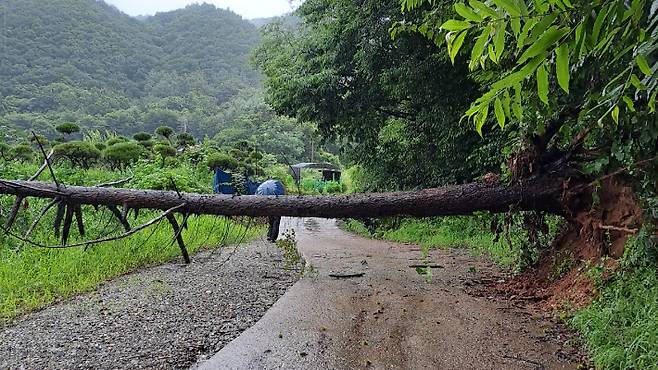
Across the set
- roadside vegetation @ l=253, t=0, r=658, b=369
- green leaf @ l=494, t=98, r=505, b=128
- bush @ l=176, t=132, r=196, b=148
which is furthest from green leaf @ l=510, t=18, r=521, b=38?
bush @ l=176, t=132, r=196, b=148

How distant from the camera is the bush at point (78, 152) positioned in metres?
10.4

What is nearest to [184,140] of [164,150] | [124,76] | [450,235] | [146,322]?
[164,150]

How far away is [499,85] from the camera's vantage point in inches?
41.9

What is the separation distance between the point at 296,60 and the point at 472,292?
8.17m

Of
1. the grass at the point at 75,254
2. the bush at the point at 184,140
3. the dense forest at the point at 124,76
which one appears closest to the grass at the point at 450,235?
the grass at the point at 75,254

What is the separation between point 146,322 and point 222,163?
9.73 metres

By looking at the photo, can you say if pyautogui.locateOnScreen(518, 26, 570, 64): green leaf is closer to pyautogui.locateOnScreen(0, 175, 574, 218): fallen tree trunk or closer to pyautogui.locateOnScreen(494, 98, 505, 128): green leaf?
pyautogui.locateOnScreen(494, 98, 505, 128): green leaf

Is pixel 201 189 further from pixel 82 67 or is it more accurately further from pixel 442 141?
pixel 82 67

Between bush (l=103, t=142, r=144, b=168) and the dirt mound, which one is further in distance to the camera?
bush (l=103, t=142, r=144, b=168)

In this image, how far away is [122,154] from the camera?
11.1m

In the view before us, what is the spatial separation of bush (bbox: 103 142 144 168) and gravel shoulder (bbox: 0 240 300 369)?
6.43 m

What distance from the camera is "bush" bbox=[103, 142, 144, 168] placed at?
1106cm

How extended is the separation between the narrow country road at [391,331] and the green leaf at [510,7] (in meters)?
2.54

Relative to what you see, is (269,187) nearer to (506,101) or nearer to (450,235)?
(450,235)
